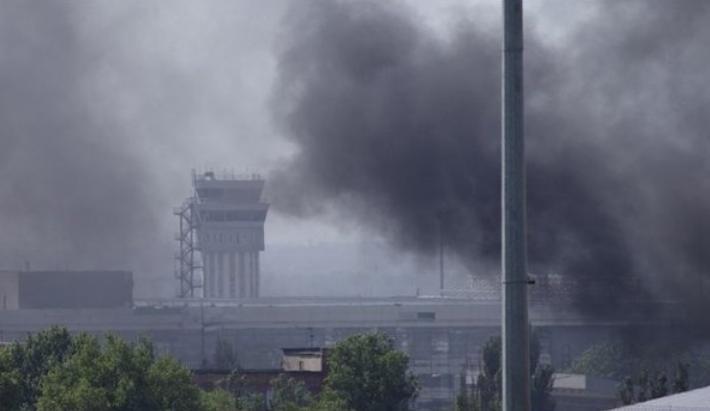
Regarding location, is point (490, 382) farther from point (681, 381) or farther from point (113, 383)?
point (113, 383)

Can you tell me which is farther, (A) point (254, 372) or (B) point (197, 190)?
(B) point (197, 190)

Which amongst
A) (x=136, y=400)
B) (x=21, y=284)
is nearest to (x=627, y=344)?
(x=136, y=400)

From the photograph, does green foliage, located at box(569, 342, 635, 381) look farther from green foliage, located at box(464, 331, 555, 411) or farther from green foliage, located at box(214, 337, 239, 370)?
green foliage, located at box(214, 337, 239, 370)

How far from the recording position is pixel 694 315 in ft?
160

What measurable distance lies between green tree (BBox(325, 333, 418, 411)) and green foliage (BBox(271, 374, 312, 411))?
5.58ft

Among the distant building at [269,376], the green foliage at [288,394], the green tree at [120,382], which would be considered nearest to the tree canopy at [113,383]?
the green tree at [120,382]

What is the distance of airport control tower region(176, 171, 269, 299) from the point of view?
129875 mm

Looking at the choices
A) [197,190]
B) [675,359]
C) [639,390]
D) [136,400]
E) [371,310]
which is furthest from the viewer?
[197,190]

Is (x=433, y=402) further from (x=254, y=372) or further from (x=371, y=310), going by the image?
(x=371, y=310)

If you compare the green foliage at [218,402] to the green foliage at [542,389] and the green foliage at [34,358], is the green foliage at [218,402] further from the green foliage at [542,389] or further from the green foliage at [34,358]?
the green foliage at [542,389]

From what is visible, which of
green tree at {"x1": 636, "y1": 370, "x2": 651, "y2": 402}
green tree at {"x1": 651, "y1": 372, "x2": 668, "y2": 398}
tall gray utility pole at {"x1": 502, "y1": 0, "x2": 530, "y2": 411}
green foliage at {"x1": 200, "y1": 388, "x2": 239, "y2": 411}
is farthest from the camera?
green tree at {"x1": 636, "y1": 370, "x2": 651, "y2": 402}

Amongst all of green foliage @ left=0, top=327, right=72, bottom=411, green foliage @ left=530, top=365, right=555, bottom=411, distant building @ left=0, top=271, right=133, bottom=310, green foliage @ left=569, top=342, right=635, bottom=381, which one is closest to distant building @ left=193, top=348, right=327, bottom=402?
green foliage @ left=530, top=365, right=555, bottom=411

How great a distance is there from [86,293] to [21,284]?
408 centimetres

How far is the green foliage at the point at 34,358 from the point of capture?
3531 centimetres
